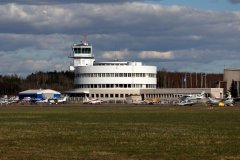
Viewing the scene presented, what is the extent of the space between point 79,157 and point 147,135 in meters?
13.5

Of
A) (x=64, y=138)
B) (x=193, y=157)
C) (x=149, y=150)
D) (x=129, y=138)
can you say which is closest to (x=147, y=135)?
(x=129, y=138)

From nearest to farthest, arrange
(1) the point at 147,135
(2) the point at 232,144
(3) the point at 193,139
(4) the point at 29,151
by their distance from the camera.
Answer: (4) the point at 29,151, (2) the point at 232,144, (3) the point at 193,139, (1) the point at 147,135

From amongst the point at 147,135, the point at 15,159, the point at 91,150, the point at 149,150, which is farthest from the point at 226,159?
the point at 147,135

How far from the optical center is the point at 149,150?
115 ft

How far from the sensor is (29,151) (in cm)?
3469

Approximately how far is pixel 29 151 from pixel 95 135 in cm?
1114

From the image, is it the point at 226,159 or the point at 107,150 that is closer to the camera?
the point at 226,159

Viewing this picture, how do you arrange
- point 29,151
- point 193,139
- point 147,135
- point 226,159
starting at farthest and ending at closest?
point 147,135 < point 193,139 < point 29,151 < point 226,159

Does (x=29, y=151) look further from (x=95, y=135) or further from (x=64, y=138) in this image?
(x=95, y=135)

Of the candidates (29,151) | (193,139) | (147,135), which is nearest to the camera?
(29,151)

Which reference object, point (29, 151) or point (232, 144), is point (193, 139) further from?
point (29, 151)

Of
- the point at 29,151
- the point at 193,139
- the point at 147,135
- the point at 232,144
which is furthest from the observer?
the point at 147,135

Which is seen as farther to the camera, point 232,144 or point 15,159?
point 232,144

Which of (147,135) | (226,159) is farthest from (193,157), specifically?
(147,135)
